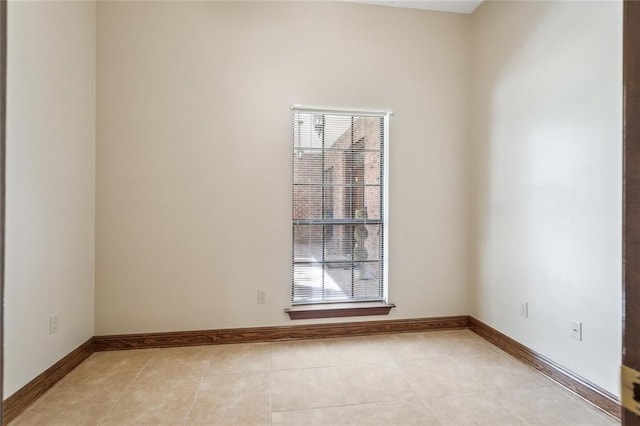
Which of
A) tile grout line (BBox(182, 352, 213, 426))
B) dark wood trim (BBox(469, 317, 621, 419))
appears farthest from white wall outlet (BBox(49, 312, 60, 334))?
dark wood trim (BBox(469, 317, 621, 419))

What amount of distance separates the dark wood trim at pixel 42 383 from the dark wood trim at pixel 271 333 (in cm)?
19

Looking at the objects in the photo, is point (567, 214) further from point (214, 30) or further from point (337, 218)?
point (214, 30)

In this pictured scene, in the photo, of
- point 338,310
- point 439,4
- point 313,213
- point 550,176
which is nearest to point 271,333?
point 338,310

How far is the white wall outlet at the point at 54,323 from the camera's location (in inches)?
80.3

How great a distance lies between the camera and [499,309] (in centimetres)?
265

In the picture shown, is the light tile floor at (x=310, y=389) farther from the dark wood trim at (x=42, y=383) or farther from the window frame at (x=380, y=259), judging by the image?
the window frame at (x=380, y=259)

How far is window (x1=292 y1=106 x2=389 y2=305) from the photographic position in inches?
110

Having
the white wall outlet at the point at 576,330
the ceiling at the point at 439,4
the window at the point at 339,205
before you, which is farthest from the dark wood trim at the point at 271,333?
the ceiling at the point at 439,4

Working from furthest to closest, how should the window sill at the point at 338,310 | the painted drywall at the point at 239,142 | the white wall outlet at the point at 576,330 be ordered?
1. the window sill at the point at 338,310
2. the painted drywall at the point at 239,142
3. the white wall outlet at the point at 576,330

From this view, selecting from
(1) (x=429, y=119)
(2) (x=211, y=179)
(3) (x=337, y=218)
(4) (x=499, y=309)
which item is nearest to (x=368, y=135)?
(1) (x=429, y=119)

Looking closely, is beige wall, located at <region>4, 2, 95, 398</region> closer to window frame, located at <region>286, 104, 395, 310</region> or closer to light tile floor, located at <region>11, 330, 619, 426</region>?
A: light tile floor, located at <region>11, 330, 619, 426</region>

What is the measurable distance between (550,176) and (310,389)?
85.2 inches

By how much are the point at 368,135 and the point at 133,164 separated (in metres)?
2.02

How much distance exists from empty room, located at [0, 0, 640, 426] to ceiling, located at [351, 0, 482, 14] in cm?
2
